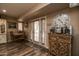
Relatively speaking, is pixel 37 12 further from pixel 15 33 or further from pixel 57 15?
pixel 15 33

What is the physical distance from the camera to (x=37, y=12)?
85.7 inches

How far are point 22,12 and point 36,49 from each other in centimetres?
101

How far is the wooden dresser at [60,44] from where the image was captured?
A: 206 centimetres

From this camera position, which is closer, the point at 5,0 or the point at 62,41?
the point at 5,0

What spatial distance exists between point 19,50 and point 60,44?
1.03 metres

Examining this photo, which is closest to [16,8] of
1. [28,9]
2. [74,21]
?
[28,9]

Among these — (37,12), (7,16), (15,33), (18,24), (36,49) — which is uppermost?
(37,12)

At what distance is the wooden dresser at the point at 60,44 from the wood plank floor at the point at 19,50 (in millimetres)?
316

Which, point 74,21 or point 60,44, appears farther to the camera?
point 60,44

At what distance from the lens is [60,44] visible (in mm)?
2199

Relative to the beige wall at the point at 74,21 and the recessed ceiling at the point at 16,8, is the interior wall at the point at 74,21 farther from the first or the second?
the recessed ceiling at the point at 16,8

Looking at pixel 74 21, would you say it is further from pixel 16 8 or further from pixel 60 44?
pixel 16 8

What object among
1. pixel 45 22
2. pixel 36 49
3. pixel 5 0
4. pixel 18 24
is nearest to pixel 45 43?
pixel 36 49

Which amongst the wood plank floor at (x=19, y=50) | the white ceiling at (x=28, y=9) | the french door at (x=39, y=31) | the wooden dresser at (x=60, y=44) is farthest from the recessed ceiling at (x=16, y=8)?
the wooden dresser at (x=60, y=44)
